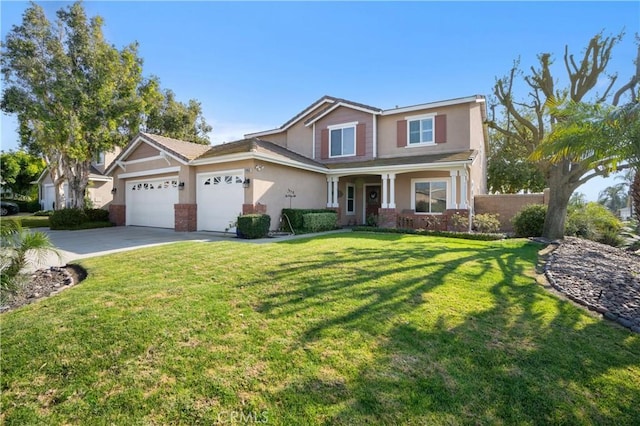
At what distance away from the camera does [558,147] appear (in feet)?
26.8

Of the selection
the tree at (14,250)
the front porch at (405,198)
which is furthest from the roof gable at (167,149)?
the tree at (14,250)

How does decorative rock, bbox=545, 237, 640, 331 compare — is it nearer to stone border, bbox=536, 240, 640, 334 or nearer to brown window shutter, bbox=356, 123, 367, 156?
stone border, bbox=536, 240, 640, 334

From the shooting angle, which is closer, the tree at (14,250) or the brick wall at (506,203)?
the tree at (14,250)

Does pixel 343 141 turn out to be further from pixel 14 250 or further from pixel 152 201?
pixel 14 250

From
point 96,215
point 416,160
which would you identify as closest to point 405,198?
point 416,160

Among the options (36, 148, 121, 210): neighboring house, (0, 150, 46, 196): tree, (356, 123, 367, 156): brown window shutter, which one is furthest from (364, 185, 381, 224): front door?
(0, 150, 46, 196): tree

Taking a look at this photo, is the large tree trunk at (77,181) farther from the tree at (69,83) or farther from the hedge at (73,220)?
the hedge at (73,220)

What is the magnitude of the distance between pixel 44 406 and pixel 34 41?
2203 centimetres

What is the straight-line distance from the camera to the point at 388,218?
1606cm

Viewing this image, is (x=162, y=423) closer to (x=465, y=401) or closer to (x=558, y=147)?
(x=465, y=401)

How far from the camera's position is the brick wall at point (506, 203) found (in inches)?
656

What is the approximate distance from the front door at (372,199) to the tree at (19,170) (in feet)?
112

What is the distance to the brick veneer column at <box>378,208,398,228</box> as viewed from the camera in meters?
16.0

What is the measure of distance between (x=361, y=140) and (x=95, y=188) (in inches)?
957
